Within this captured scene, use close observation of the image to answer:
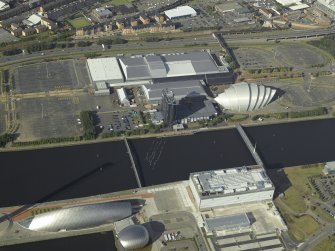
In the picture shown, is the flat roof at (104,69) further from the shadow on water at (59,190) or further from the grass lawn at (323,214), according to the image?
the grass lawn at (323,214)

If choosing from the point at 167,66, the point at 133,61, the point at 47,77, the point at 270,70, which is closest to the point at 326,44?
the point at 270,70

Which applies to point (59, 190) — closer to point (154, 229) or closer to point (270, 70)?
point (154, 229)

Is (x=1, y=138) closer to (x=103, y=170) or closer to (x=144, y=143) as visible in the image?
(x=103, y=170)

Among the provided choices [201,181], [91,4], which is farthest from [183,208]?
[91,4]

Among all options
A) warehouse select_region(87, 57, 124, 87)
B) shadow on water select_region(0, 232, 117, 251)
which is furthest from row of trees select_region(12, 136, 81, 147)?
shadow on water select_region(0, 232, 117, 251)

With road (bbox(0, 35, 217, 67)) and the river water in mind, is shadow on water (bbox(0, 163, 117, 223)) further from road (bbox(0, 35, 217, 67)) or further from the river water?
road (bbox(0, 35, 217, 67))

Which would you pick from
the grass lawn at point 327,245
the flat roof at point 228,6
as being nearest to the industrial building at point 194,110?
the grass lawn at point 327,245
